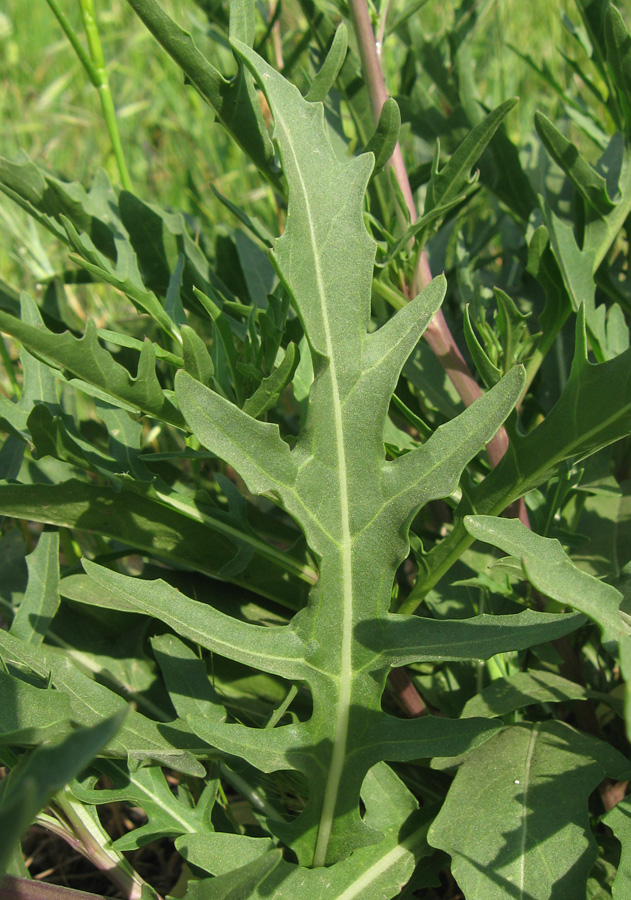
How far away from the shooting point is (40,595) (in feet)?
3.30

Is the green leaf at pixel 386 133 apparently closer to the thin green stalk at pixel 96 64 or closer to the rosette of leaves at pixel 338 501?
the rosette of leaves at pixel 338 501

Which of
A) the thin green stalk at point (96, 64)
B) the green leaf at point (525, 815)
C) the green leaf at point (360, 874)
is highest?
the thin green stalk at point (96, 64)

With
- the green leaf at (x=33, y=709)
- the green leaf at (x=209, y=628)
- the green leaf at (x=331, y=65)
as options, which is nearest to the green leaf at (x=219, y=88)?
the green leaf at (x=331, y=65)

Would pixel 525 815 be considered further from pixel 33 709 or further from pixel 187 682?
pixel 33 709

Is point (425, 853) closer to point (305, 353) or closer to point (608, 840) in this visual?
point (608, 840)

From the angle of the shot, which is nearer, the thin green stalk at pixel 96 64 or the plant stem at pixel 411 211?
the plant stem at pixel 411 211

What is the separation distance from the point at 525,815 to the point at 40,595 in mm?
627

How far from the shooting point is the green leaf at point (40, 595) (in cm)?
100

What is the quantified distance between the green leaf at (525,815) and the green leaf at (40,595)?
0.52 m

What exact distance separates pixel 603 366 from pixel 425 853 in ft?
1.92

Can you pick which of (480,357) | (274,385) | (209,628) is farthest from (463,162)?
(209,628)

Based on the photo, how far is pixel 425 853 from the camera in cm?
93

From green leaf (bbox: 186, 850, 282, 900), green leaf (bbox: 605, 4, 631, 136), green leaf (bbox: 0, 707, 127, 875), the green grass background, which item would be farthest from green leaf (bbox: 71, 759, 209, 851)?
the green grass background

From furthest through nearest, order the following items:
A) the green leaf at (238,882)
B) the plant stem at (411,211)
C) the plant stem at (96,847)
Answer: the plant stem at (411,211) → the plant stem at (96,847) → the green leaf at (238,882)
